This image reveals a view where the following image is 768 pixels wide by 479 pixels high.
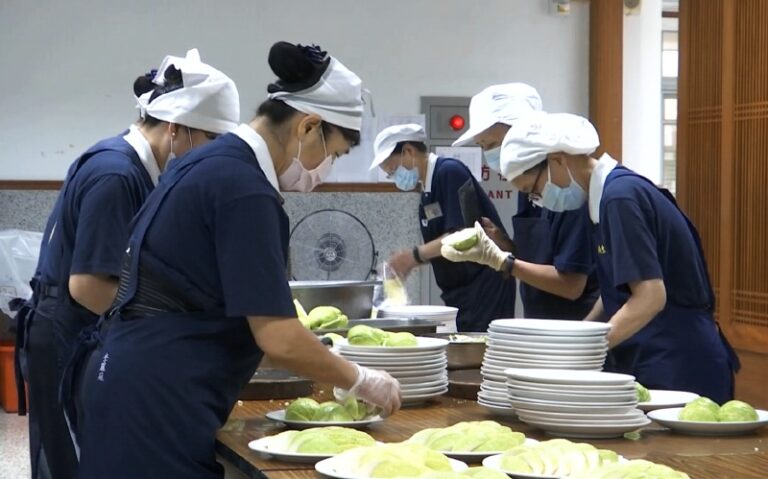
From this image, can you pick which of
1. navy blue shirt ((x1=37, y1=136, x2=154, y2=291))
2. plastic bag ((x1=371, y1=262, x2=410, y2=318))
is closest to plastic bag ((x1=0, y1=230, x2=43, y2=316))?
plastic bag ((x1=371, y1=262, x2=410, y2=318))

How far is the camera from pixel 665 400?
2.80m

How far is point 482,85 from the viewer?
24.0 feet

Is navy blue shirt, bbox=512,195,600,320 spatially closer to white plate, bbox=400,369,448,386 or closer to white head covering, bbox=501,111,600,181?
white head covering, bbox=501,111,600,181

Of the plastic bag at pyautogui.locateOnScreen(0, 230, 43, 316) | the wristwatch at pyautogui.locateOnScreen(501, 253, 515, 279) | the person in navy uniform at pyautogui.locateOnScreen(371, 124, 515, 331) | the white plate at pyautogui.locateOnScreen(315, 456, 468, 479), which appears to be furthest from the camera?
the plastic bag at pyautogui.locateOnScreen(0, 230, 43, 316)

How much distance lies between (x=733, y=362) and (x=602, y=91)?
Answer: 13.6 ft

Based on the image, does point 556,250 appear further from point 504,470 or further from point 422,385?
point 504,470

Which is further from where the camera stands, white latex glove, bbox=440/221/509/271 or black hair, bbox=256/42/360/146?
white latex glove, bbox=440/221/509/271

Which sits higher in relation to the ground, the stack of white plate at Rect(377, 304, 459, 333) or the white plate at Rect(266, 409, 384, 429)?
the white plate at Rect(266, 409, 384, 429)

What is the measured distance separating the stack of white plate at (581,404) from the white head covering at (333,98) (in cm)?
66

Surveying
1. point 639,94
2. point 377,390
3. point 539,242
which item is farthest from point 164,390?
point 639,94

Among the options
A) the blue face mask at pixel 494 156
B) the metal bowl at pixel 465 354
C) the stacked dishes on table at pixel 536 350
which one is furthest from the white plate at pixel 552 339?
the blue face mask at pixel 494 156

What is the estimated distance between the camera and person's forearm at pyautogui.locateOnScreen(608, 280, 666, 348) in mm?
3135

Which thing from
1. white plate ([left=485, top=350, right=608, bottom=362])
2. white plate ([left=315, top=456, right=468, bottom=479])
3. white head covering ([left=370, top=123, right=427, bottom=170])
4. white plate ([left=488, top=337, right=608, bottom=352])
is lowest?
white plate ([left=315, top=456, right=468, bottom=479])

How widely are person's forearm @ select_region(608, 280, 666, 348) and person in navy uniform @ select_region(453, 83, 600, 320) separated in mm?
617
